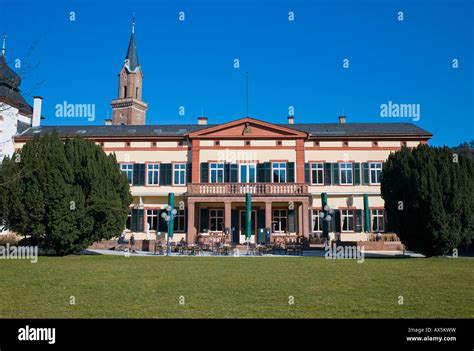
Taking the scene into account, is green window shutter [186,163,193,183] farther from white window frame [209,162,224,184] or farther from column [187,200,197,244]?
column [187,200,197,244]

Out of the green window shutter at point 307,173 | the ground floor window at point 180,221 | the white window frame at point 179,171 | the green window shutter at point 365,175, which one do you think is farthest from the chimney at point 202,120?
the green window shutter at point 365,175

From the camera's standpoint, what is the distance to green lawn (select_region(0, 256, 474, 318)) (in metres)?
7.43

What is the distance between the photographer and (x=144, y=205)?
30594 millimetres

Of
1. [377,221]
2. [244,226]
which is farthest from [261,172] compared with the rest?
[377,221]

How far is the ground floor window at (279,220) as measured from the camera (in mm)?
29625

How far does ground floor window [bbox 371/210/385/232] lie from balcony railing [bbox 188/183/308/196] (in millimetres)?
5489

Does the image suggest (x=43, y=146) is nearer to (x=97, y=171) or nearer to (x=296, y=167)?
(x=97, y=171)

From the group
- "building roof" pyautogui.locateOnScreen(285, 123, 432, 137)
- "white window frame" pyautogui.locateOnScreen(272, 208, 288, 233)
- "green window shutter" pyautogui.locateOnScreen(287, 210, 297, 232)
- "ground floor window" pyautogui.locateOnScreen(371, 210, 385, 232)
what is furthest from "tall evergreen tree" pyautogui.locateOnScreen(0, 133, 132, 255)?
"ground floor window" pyautogui.locateOnScreen(371, 210, 385, 232)

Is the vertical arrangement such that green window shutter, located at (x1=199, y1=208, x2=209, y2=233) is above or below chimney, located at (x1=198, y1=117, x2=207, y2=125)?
below

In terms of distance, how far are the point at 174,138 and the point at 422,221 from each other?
17.6m

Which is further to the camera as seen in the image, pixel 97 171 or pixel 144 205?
pixel 144 205

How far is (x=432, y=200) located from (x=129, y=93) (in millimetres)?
46673

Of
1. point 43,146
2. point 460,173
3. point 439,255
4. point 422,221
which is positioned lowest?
point 439,255
